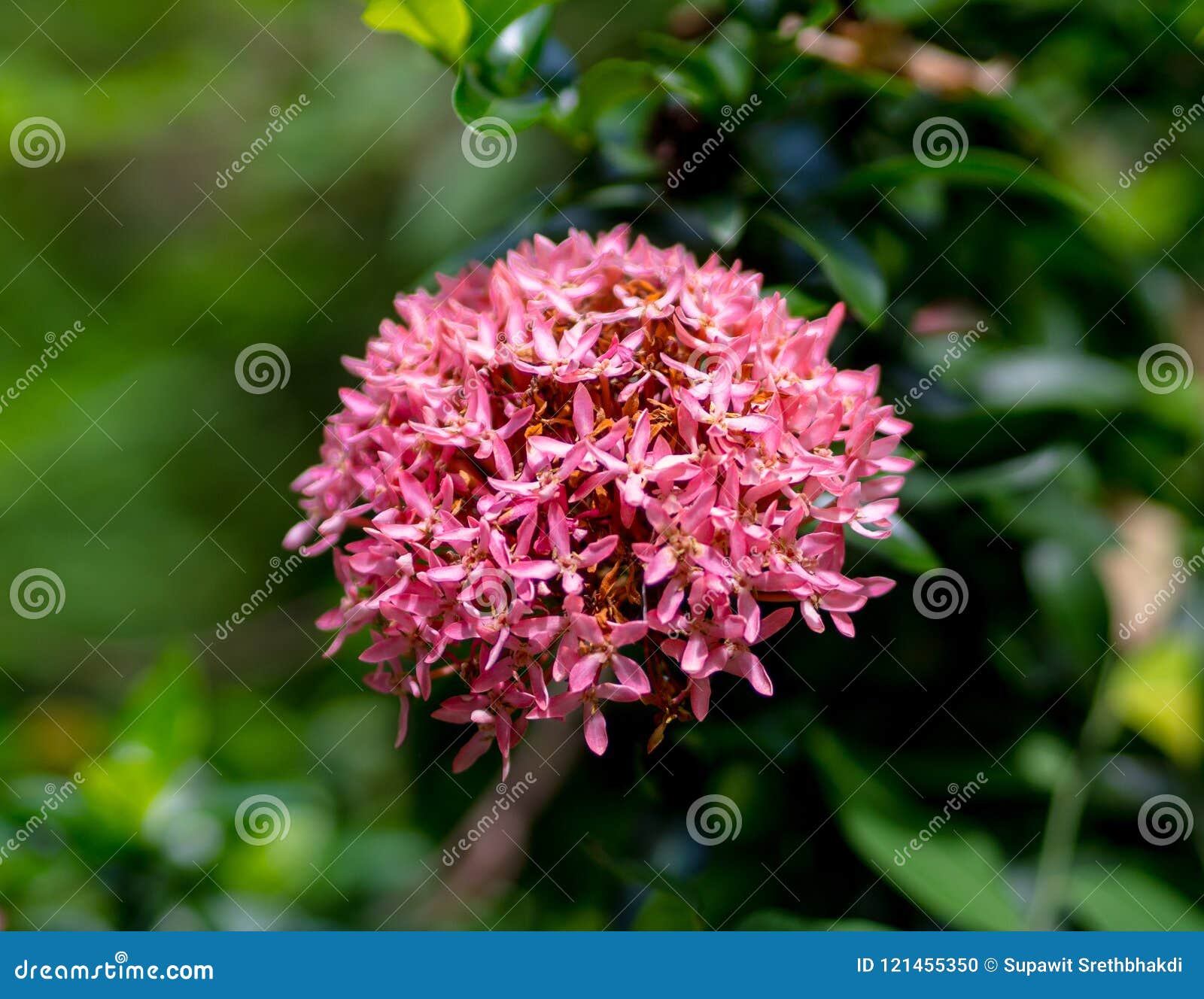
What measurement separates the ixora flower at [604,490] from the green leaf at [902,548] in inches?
5.1

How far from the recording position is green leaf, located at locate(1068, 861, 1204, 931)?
2156mm

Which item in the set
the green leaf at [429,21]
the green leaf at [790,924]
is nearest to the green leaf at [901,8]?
the green leaf at [429,21]

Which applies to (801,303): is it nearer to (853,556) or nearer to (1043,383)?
(853,556)

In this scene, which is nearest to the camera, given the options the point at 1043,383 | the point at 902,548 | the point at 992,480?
the point at 902,548

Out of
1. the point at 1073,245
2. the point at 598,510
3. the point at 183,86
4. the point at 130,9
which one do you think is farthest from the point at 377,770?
the point at 130,9

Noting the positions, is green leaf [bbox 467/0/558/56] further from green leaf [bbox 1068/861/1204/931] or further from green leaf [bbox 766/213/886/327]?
green leaf [bbox 1068/861/1204/931]

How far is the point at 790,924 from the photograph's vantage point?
194 cm

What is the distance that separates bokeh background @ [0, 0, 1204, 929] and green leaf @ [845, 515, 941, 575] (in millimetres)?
13

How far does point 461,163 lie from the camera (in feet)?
9.37

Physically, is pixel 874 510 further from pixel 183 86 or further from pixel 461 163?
pixel 183 86

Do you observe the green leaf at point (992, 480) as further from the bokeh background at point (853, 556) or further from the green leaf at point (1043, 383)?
the green leaf at point (1043, 383)

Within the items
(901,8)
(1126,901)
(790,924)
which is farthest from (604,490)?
(1126,901)

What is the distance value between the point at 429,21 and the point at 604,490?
1.14 meters

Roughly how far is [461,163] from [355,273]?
2.64 ft
